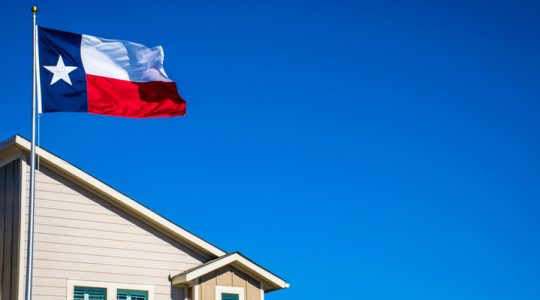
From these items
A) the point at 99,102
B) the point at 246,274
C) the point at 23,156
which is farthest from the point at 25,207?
the point at 246,274

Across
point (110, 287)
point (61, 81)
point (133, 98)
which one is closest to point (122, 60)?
point (133, 98)

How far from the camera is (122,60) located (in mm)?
17453

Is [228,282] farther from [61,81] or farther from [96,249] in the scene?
[61,81]

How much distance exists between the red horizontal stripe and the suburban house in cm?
266

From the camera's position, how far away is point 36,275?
59.4 feet

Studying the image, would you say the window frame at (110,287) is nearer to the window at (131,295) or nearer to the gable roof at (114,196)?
the window at (131,295)

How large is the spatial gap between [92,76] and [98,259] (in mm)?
4497

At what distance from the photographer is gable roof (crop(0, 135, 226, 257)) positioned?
61.3 feet

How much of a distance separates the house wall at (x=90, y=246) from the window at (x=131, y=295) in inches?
8.8

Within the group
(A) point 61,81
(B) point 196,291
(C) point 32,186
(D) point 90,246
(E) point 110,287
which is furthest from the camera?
(B) point 196,291

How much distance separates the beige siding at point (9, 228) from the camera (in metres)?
18.1

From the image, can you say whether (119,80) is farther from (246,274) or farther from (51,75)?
(246,274)

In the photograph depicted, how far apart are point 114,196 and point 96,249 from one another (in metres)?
1.26

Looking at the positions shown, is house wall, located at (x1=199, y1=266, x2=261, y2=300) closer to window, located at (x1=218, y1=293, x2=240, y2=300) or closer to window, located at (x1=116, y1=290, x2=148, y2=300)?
window, located at (x1=218, y1=293, x2=240, y2=300)
